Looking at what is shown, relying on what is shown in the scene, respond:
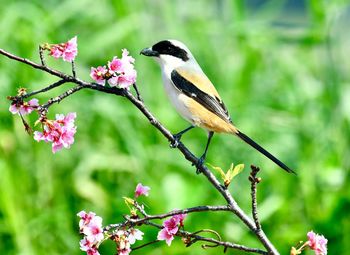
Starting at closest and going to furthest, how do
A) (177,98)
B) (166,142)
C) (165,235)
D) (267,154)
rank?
(165,235) < (267,154) < (177,98) < (166,142)

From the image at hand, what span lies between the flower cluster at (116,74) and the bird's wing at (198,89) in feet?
3.14

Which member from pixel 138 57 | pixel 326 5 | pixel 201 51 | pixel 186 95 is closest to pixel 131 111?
pixel 138 57

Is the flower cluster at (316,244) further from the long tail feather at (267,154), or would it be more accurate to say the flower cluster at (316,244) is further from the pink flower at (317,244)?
the long tail feather at (267,154)

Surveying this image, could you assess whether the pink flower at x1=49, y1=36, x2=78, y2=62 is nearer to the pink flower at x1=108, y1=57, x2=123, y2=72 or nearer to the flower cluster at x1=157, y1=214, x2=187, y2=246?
the pink flower at x1=108, y1=57, x2=123, y2=72

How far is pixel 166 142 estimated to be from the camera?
16.1ft

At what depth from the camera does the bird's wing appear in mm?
2854

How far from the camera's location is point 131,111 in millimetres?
4938

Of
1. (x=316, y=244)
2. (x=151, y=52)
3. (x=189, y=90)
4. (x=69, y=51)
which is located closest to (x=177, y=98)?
(x=189, y=90)

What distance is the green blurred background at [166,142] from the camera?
4.52 metres

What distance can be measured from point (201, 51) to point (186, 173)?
92cm

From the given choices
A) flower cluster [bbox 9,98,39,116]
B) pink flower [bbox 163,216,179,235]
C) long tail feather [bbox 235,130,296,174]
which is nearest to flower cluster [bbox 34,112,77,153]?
flower cluster [bbox 9,98,39,116]

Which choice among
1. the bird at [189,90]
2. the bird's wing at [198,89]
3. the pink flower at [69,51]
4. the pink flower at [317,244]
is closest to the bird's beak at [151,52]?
the bird at [189,90]

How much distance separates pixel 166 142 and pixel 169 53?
6.74ft

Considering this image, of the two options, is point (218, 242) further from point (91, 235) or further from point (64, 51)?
point (64, 51)
